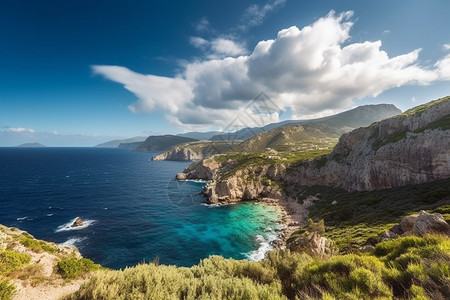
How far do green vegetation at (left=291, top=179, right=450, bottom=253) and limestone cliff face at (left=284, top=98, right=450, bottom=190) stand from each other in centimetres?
385

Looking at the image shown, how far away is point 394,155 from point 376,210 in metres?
21.5

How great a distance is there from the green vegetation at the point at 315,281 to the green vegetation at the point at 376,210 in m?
18.7

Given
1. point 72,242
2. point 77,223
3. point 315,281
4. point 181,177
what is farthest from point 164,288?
point 181,177

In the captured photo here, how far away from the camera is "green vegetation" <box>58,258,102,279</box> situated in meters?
18.3

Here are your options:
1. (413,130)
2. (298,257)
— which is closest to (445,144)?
(413,130)

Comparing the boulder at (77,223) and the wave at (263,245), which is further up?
the boulder at (77,223)

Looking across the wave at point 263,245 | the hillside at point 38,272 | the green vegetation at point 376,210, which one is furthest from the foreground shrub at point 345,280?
the wave at point 263,245

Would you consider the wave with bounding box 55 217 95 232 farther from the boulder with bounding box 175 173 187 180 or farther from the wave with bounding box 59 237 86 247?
the boulder with bounding box 175 173 187 180

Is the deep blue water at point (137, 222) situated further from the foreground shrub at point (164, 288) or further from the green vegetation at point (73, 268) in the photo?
the foreground shrub at point (164, 288)

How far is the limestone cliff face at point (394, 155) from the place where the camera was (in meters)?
44.9

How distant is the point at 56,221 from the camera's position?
52.4 meters

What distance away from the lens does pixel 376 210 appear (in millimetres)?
41250

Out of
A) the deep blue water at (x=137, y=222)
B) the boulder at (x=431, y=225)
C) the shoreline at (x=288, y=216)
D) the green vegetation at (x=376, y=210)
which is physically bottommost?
the shoreline at (x=288, y=216)

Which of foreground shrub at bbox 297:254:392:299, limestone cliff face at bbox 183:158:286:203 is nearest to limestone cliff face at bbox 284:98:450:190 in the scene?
limestone cliff face at bbox 183:158:286:203
